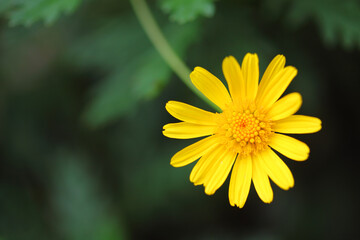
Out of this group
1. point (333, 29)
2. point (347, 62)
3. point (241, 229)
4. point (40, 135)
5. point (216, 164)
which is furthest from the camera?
point (40, 135)

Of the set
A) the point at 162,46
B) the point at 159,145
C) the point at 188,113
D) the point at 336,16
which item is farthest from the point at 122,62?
the point at 336,16

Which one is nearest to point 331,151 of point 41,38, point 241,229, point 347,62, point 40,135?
point 347,62

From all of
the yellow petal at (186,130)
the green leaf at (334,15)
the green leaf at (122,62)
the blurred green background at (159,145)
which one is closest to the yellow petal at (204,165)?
the yellow petal at (186,130)

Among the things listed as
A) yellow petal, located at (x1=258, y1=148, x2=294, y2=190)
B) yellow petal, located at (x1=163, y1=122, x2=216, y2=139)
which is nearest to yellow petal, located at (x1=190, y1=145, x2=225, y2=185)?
yellow petal, located at (x1=163, y1=122, x2=216, y2=139)

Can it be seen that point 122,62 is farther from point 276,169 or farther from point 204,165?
point 276,169

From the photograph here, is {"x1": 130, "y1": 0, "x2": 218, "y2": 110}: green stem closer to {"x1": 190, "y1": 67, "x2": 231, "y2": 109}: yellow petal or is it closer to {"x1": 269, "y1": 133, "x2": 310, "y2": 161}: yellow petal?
{"x1": 190, "y1": 67, "x2": 231, "y2": 109}: yellow petal

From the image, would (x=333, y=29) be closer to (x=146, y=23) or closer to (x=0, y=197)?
(x=146, y=23)
